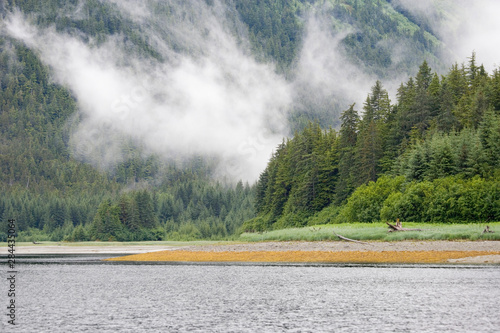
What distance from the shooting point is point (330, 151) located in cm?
13388

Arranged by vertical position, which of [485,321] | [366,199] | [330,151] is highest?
[330,151]

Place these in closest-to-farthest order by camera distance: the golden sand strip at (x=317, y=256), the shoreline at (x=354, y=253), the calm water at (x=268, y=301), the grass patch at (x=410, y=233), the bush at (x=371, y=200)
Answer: the calm water at (x=268, y=301), the shoreline at (x=354, y=253), the golden sand strip at (x=317, y=256), the grass patch at (x=410, y=233), the bush at (x=371, y=200)

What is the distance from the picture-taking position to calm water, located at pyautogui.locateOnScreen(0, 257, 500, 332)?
27094 millimetres

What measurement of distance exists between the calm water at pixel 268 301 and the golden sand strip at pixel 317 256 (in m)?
5.38

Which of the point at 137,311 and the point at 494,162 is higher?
the point at 494,162

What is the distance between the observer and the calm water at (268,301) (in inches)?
1067

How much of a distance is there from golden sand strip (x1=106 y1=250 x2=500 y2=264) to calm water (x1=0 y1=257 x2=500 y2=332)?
5378mm

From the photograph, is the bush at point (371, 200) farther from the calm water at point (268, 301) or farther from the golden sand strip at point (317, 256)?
the calm water at point (268, 301)

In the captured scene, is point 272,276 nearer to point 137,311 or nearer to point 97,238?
point 137,311

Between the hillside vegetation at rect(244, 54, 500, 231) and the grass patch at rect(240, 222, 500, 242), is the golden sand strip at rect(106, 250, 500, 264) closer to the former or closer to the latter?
the grass patch at rect(240, 222, 500, 242)

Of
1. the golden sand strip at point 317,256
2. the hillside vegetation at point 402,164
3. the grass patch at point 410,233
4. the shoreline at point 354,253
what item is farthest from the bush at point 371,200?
the golden sand strip at point 317,256

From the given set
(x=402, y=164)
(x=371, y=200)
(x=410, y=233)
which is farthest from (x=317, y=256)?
(x=402, y=164)

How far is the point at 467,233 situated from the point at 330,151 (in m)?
72.0

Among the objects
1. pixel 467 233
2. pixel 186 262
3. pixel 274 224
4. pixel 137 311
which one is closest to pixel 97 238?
pixel 274 224
